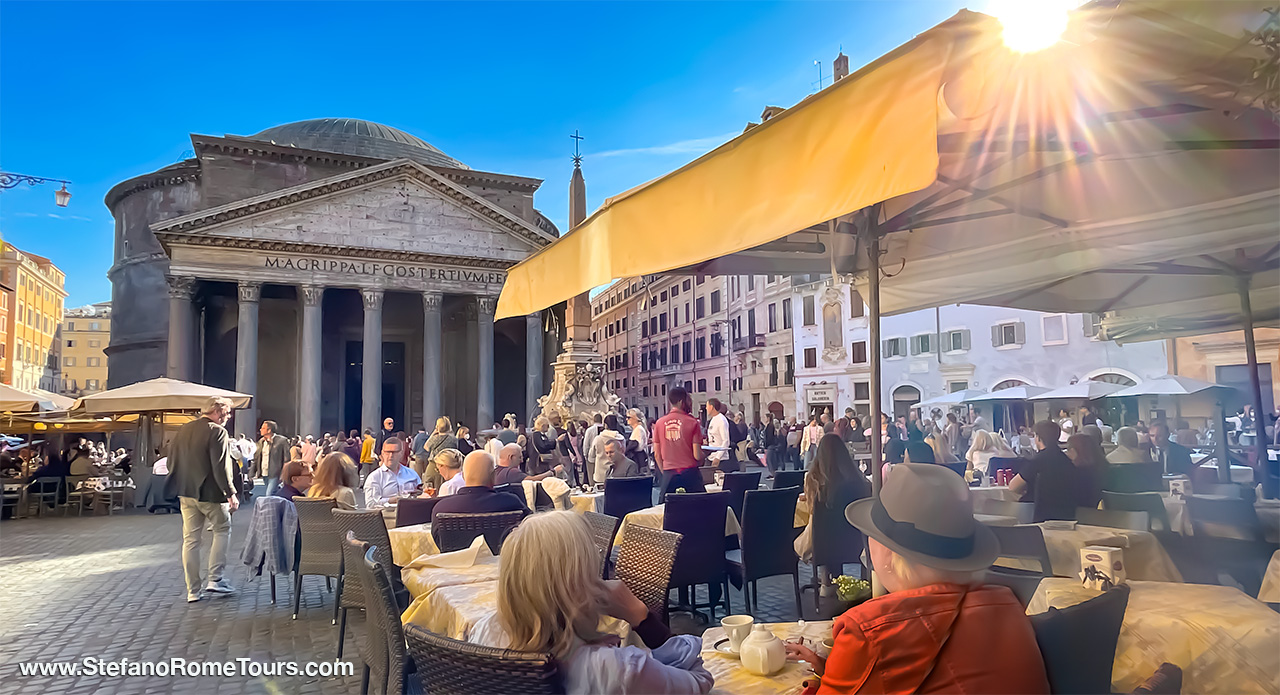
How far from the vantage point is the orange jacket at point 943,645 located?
139cm

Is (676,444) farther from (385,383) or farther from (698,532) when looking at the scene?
(385,383)

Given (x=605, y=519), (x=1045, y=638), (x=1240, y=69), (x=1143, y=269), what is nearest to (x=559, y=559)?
(x=1045, y=638)

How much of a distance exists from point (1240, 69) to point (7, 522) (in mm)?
15641

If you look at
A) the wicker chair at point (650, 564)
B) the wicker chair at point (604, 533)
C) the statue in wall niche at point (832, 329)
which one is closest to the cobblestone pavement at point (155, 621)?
the wicker chair at point (604, 533)

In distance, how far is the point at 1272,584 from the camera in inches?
96.1

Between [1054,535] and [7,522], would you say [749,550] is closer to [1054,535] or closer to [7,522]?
[1054,535]

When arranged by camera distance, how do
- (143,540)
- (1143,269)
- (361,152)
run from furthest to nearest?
(361,152) → (143,540) → (1143,269)

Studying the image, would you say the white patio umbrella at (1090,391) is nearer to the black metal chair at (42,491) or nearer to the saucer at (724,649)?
the saucer at (724,649)

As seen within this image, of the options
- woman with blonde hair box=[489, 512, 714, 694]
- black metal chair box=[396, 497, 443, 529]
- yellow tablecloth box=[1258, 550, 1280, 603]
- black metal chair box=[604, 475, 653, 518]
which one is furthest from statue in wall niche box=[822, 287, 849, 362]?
woman with blonde hair box=[489, 512, 714, 694]

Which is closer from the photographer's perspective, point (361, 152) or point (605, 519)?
point (605, 519)

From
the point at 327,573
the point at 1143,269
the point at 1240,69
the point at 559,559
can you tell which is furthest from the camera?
the point at 327,573

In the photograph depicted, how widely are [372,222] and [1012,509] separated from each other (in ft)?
79.1

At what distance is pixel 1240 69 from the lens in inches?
81.4

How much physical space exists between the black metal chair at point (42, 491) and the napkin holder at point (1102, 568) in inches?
598
